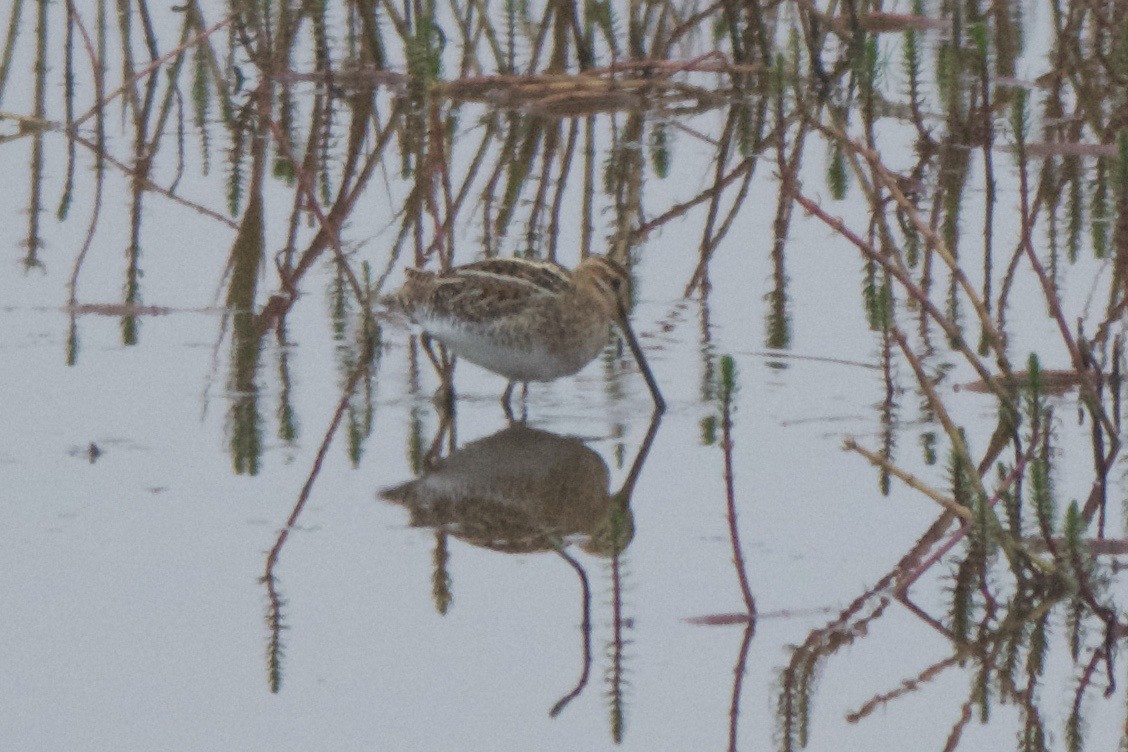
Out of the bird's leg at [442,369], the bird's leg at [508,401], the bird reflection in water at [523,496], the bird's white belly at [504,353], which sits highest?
the bird's white belly at [504,353]

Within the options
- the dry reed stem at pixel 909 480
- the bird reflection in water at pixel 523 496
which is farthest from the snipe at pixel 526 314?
the dry reed stem at pixel 909 480

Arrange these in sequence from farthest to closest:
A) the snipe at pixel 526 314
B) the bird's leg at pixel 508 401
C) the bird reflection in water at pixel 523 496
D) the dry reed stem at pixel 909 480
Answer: the bird's leg at pixel 508 401 → the snipe at pixel 526 314 → the bird reflection in water at pixel 523 496 → the dry reed stem at pixel 909 480

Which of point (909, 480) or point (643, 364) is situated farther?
point (643, 364)

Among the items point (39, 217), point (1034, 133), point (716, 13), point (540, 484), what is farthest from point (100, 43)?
point (540, 484)

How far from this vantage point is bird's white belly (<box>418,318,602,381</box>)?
6883 millimetres

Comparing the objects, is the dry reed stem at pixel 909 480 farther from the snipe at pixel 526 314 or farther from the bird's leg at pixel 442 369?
the bird's leg at pixel 442 369

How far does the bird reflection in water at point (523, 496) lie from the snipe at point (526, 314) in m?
0.23

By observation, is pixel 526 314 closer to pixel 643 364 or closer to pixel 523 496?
pixel 643 364

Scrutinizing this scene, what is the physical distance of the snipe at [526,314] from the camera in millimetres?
6883

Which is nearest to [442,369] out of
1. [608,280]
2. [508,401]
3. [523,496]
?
[508,401]

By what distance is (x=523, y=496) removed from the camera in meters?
6.23

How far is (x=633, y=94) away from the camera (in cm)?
1038

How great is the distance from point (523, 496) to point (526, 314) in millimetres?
822

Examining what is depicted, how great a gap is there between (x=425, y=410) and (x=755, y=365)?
110 cm
